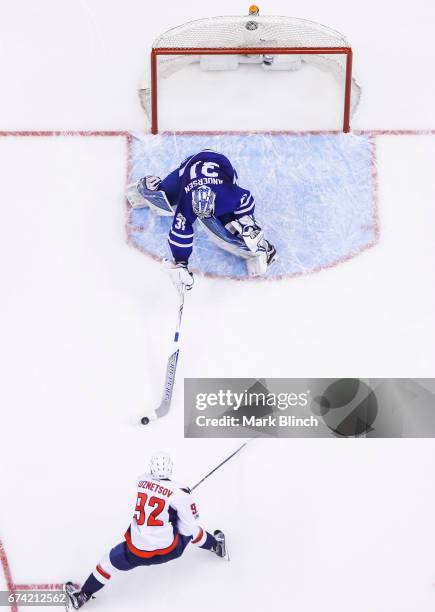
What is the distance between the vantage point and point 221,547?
30.0 feet

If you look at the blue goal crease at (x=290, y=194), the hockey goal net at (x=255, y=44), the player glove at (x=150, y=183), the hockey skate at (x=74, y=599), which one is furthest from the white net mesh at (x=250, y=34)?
the hockey skate at (x=74, y=599)

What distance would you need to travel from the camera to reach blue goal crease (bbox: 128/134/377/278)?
32.8 feet

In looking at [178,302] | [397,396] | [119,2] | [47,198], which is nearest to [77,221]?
[47,198]

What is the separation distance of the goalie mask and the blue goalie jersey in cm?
4

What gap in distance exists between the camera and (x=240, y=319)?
982 cm

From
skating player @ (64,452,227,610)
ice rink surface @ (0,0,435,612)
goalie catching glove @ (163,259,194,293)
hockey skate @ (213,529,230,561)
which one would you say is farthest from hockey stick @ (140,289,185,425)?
hockey skate @ (213,529,230,561)

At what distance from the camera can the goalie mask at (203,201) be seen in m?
9.41

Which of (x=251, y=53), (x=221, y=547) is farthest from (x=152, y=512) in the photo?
(x=251, y=53)

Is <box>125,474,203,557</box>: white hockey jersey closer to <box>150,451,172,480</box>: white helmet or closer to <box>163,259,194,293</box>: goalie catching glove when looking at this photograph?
<box>150,451,172,480</box>: white helmet

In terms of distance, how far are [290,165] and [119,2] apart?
1912mm

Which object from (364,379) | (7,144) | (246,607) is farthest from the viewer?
(7,144)

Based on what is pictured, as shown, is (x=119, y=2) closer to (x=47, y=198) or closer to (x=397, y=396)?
(x=47, y=198)

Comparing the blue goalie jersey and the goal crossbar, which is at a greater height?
the goal crossbar

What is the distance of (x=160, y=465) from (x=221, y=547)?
0.73 metres
